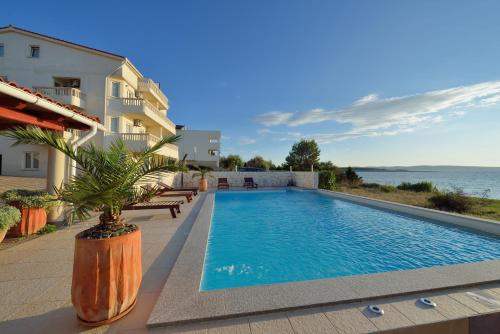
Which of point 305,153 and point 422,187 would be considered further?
point 305,153

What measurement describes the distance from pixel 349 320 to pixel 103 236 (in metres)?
2.81

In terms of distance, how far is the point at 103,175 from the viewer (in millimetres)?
2486

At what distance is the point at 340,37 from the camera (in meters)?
11.3

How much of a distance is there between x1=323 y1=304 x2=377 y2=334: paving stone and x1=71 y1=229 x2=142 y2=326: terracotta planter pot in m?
2.31

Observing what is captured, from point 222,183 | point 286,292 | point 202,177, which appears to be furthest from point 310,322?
point 222,183

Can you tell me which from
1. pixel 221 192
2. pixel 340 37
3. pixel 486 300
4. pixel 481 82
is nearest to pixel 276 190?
pixel 221 192

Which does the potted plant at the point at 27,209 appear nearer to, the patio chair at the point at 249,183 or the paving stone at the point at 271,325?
the paving stone at the point at 271,325

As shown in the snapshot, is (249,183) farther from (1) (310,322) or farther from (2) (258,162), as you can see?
(2) (258,162)

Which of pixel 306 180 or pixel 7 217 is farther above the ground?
pixel 306 180

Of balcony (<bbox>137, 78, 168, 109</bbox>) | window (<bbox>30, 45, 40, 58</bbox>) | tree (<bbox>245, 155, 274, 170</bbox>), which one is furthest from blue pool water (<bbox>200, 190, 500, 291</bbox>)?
tree (<bbox>245, 155, 274, 170</bbox>)

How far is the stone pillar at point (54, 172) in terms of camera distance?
5797 millimetres

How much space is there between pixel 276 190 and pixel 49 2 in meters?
16.3

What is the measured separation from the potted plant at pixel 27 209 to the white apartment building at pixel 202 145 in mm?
34745

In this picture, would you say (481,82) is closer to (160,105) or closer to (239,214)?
(239,214)
